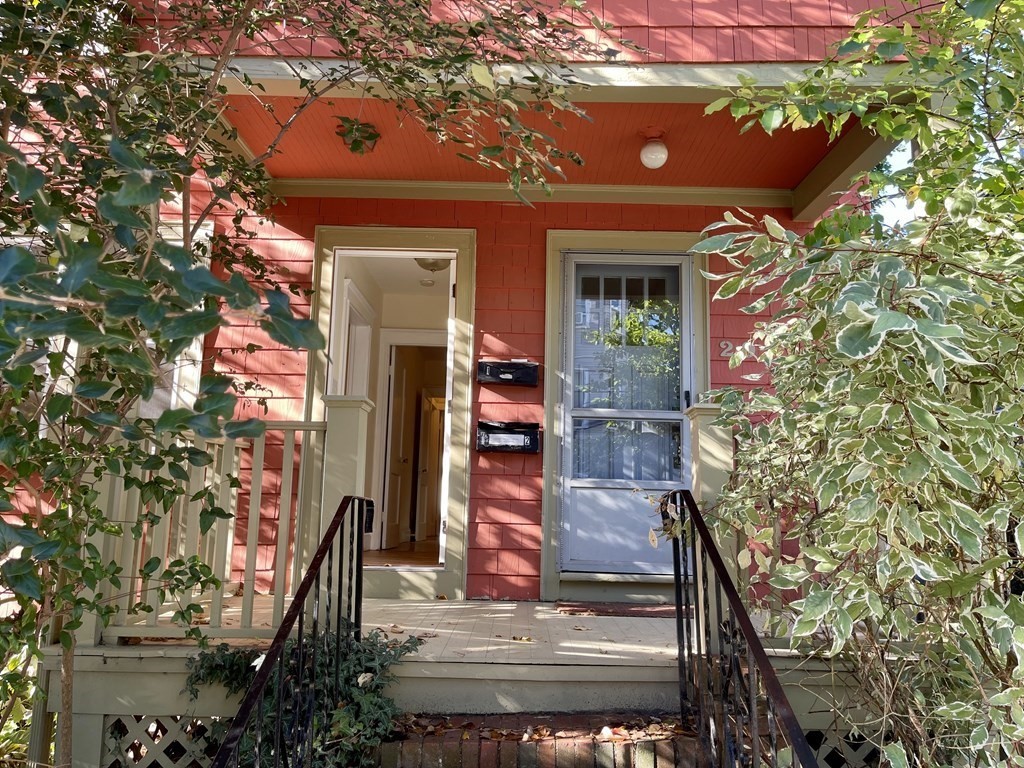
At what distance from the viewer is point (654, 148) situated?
422cm

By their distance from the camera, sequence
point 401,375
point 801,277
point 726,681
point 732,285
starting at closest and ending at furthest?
point 801,277 → point 732,285 → point 726,681 → point 401,375

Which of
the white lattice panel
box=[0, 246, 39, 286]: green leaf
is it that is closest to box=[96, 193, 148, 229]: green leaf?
box=[0, 246, 39, 286]: green leaf

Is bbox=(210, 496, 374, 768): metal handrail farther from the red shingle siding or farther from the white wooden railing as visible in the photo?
the red shingle siding

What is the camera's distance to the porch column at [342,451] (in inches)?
123

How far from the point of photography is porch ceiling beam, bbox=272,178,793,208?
4945mm

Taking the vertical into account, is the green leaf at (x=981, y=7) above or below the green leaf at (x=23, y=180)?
above

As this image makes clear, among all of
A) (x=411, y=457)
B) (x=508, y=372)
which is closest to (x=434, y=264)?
(x=508, y=372)

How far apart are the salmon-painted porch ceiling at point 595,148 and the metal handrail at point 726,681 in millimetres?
2129

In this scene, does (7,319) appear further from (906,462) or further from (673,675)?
(673,675)

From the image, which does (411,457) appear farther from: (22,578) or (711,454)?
(22,578)

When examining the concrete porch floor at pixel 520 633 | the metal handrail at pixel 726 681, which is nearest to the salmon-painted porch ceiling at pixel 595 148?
the metal handrail at pixel 726 681

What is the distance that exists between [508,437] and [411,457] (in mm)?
3772

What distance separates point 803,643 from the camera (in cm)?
283

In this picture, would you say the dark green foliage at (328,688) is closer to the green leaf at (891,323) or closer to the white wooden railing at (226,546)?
the white wooden railing at (226,546)
